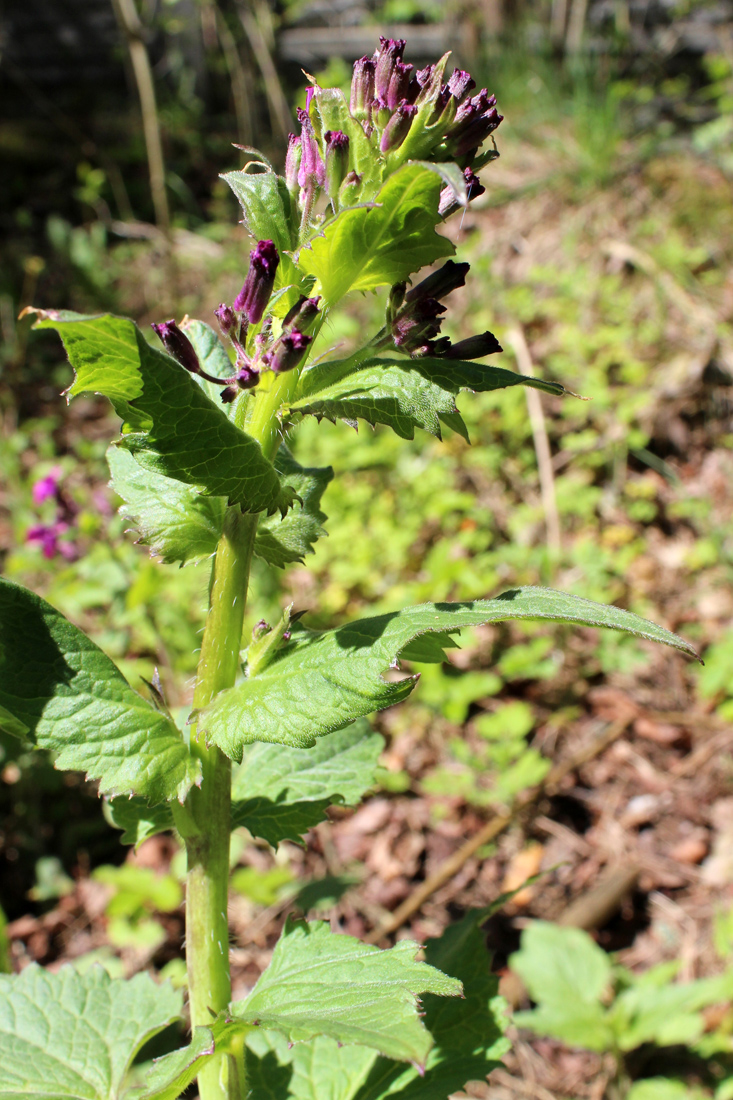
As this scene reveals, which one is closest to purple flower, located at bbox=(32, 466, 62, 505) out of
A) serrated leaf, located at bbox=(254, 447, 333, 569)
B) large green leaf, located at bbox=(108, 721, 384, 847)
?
large green leaf, located at bbox=(108, 721, 384, 847)

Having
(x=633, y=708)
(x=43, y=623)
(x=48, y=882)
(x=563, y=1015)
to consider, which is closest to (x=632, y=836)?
(x=633, y=708)

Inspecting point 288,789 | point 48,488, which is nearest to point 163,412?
Answer: point 288,789

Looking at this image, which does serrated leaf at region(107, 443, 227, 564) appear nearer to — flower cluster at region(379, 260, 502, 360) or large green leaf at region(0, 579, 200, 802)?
large green leaf at region(0, 579, 200, 802)

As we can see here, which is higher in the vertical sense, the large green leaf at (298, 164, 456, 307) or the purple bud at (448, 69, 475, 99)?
the purple bud at (448, 69, 475, 99)

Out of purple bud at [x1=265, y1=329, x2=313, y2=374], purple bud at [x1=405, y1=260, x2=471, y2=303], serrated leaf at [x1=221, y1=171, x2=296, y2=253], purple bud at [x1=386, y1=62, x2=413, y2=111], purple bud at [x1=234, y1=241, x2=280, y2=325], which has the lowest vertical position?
purple bud at [x1=265, y1=329, x2=313, y2=374]

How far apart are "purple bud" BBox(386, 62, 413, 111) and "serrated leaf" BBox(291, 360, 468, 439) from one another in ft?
1.04

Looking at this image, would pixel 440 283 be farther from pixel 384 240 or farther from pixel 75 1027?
pixel 75 1027

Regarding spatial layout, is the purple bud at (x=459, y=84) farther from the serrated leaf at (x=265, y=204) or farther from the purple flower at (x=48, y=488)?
the purple flower at (x=48, y=488)

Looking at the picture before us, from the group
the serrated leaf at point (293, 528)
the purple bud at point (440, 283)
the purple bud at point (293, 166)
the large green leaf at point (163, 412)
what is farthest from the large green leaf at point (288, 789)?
the purple bud at point (293, 166)

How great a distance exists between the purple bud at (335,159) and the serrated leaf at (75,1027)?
1194mm

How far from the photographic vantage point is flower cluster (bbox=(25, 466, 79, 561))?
10.9 feet

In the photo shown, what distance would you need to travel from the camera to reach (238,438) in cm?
96

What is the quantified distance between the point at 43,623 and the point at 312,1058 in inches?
36.6

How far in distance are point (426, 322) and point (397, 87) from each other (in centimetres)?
28
